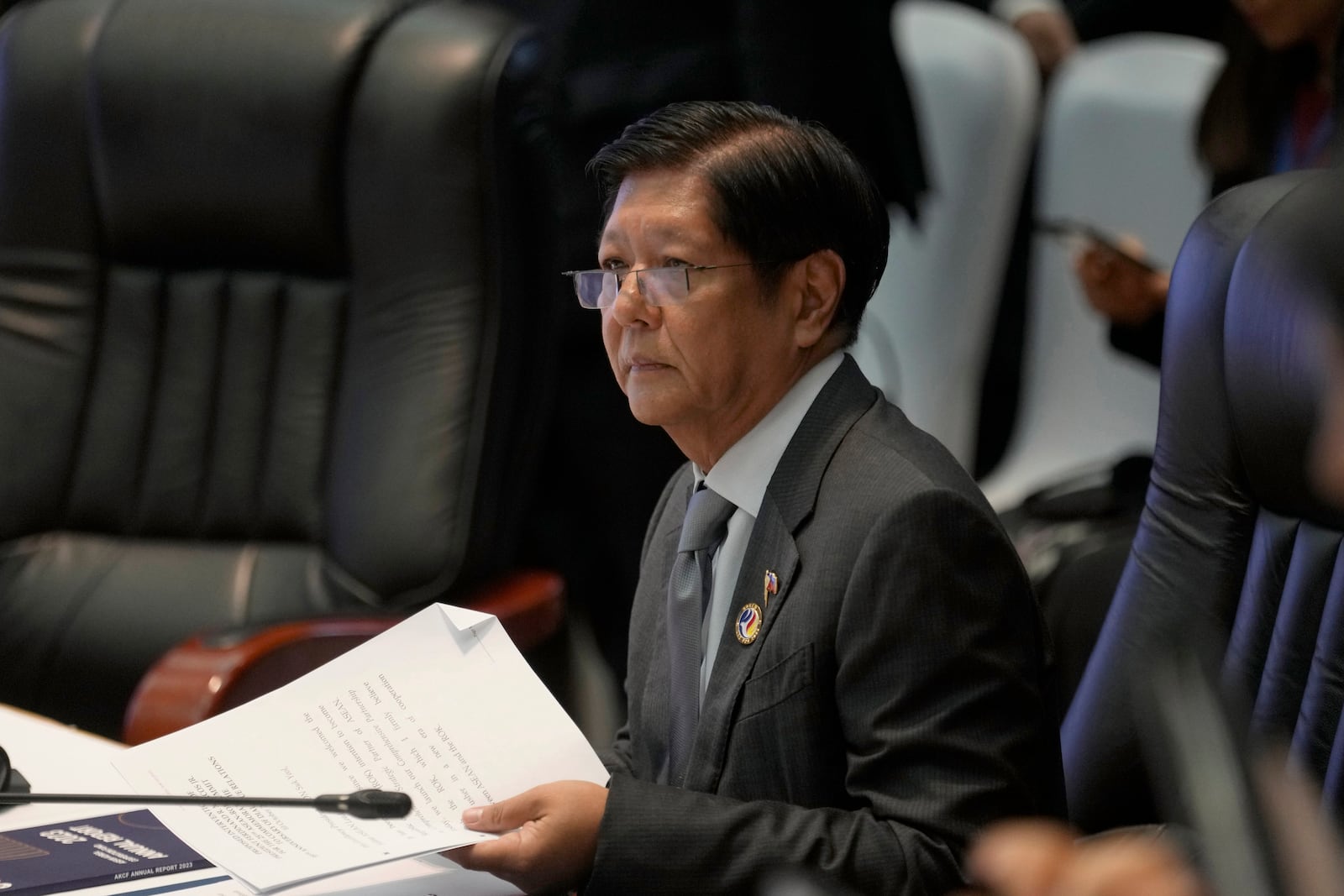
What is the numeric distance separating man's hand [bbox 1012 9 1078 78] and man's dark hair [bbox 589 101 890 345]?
6.03 feet

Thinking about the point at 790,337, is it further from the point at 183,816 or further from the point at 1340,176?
the point at 183,816

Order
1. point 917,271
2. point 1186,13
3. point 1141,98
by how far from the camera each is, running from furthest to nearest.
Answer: point 1186,13, point 917,271, point 1141,98

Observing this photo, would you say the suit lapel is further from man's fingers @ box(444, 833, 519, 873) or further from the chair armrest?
the chair armrest

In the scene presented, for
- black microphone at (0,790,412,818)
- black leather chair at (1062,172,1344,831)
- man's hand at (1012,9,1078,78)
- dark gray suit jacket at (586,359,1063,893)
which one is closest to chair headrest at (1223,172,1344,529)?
black leather chair at (1062,172,1344,831)

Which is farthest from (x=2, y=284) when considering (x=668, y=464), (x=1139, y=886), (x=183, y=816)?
(x=1139, y=886)

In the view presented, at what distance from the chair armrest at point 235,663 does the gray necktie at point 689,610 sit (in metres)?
0.31

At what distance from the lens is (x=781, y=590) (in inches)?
42.6

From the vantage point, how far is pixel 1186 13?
2.85m

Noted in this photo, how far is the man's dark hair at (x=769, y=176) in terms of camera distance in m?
1.15

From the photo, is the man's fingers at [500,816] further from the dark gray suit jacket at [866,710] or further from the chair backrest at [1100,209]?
the chair backrest at [1100,209]

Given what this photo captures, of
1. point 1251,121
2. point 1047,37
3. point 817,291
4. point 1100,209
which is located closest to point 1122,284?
point 1251,121

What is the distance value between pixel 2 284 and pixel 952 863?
4.96 feet

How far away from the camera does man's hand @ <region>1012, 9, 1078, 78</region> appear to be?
9.46 feet

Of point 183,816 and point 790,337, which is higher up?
point 790,337
